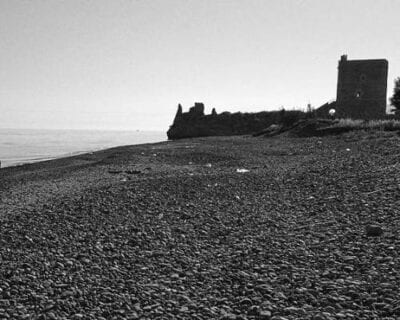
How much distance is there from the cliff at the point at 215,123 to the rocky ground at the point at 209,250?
37382mm

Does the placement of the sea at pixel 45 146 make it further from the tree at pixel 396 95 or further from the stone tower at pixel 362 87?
the tree at pixel 396 95

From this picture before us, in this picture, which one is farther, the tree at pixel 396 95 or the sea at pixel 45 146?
the tree at pixel 396 95

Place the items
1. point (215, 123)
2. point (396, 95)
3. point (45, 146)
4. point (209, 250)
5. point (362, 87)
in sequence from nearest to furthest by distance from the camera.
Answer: point (209, 250) → point (362, 87) → point (396, 95) → point (45, 146) → point (215, 123)

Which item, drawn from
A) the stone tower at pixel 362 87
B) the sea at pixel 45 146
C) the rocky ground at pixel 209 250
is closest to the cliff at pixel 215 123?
the sea at pixel 45 146

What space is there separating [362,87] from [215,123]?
2264cm

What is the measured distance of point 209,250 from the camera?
367 cm

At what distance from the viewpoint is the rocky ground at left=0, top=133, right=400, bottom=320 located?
8.47ft

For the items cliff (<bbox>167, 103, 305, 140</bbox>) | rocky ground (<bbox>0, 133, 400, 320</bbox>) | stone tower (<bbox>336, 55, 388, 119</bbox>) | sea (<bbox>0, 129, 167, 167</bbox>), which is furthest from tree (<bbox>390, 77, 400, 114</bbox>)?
rocky ground (<bbox>0, 133, 400, 320</bbox>)

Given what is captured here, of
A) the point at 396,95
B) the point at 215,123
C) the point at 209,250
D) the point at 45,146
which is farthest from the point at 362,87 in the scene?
the point at 209,250

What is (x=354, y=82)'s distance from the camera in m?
29.8

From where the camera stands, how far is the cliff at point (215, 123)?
4412cm

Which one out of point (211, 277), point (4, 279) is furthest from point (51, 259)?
point (211, 277)

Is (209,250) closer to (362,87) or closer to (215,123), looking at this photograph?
(362,87)

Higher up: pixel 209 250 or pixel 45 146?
pixel 45 146
